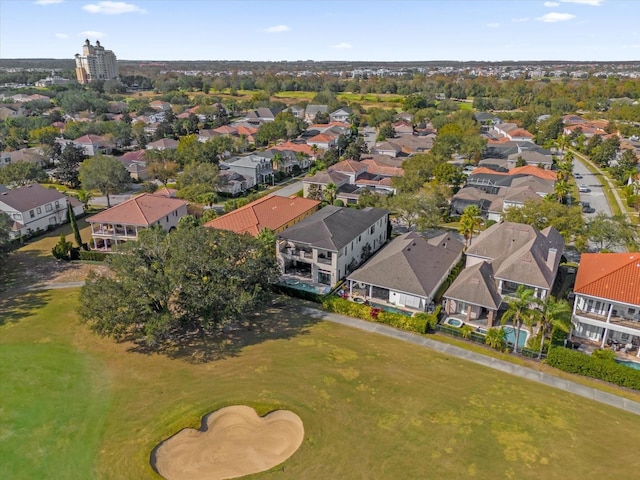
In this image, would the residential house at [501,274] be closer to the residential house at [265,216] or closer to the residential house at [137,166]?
the residential house at [265,216]

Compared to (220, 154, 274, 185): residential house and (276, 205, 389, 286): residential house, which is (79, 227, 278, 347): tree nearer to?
(276, 205, 389, 286): residential house

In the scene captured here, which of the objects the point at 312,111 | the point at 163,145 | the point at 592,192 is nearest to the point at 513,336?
the point at 592,192

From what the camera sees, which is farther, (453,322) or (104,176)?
(104,176)

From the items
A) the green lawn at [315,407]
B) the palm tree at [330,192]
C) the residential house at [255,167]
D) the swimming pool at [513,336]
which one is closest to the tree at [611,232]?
the swimming pool at [513,336]

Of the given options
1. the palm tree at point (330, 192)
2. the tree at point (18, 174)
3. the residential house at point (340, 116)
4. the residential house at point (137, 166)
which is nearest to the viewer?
the palm tree at point (330, 192)

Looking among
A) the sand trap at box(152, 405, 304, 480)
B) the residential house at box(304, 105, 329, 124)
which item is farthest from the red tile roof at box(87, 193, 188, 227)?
the residential house at box(304, 105, 329, 124)

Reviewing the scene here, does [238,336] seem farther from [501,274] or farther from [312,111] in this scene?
[312,111]
